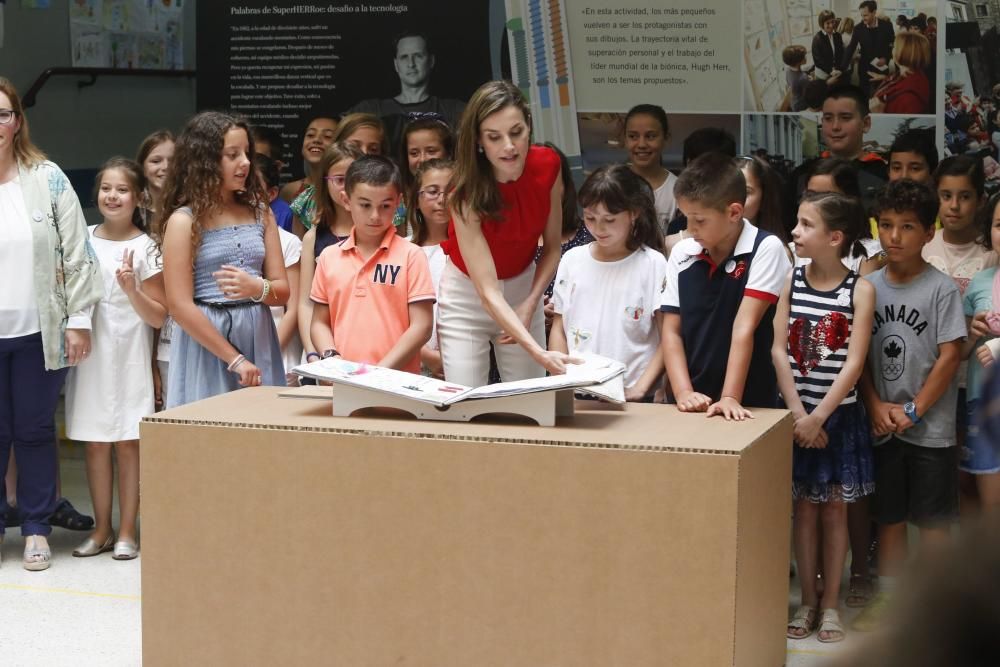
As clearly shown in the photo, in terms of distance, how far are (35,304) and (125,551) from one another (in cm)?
95

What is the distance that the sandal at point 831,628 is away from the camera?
11.4 feet

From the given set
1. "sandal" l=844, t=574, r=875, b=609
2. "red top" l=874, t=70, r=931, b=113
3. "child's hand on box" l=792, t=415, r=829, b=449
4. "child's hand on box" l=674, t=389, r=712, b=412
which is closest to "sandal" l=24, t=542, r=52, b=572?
"child's hand on box" l=674, t=389, r=712, b=412

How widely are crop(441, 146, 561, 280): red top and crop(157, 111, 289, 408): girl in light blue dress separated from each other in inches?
29.6

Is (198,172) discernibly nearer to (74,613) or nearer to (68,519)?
(74,613)

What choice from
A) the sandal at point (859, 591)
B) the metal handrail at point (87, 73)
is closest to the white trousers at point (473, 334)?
the sandal at point (859, 591)

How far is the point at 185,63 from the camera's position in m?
7.68

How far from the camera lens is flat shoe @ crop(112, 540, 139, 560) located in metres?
4.34

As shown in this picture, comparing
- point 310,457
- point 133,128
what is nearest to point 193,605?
point 310,457

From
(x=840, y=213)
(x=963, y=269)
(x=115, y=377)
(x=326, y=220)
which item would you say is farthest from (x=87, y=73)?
(x=963, y=269)

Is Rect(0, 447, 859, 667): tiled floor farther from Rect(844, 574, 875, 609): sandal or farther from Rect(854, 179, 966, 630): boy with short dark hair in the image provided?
Rect(854, 179, 966, 630): boy with short dark hair

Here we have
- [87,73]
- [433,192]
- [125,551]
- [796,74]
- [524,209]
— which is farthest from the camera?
[87,73]

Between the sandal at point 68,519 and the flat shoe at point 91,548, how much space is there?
0.21m

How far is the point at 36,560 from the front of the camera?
13.7 feet

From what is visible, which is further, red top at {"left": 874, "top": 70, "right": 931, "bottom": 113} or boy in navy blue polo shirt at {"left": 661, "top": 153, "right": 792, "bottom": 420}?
red top at {"left": 874, "top": 70, "right": 931, "bottom": 113}
